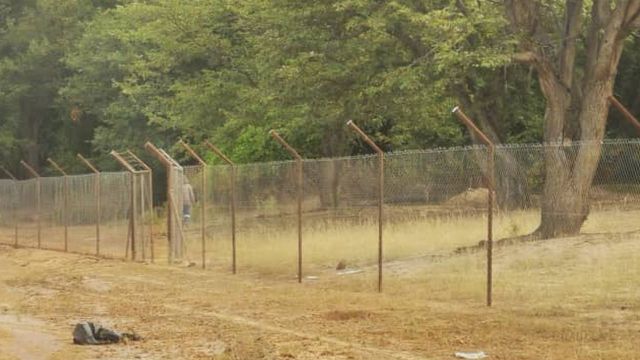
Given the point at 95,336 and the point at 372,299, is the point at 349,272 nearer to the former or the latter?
the point at 372,299

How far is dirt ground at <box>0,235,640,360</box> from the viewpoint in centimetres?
1074

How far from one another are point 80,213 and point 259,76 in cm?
804

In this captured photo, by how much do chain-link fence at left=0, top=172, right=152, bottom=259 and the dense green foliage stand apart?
4887 millimetres

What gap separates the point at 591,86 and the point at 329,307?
847 cm

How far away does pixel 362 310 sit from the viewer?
44.2ft

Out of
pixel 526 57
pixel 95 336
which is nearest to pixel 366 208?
pixel 526 57

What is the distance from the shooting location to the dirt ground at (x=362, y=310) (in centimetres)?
1074

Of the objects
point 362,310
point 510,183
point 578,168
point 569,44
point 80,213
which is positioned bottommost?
point 362,310

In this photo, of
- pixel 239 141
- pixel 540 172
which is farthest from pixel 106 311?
pixel 239 141

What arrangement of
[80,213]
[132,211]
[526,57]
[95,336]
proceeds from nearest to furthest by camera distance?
1. [95,336]
2. [526,57]
3. [132,211]
4. [80,213]

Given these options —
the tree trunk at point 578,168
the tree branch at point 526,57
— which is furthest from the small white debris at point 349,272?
the tree branch at point 526,57

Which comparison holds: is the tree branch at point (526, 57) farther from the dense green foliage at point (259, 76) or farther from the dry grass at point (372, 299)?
the dry grass at point (372, 299)

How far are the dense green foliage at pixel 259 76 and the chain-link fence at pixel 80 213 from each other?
16.0 ft

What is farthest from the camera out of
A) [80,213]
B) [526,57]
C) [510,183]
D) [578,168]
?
[80,213]
